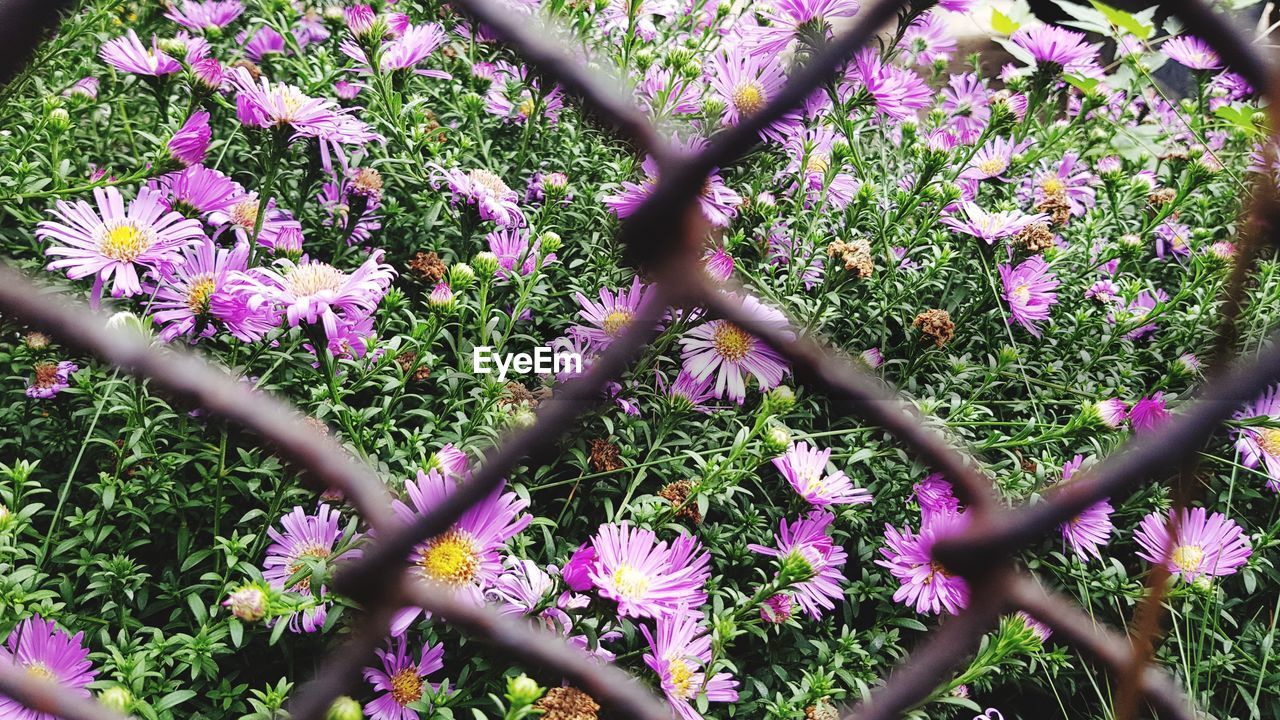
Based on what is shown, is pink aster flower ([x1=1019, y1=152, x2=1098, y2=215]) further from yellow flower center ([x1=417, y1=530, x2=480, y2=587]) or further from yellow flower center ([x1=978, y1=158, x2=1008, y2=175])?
yellow flower center ([x1=417, y1=530, x2=480, y2=587])

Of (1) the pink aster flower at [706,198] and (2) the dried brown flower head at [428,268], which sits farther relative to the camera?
(2) the dried brown flower head at [428,268]

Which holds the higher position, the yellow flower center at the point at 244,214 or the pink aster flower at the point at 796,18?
the pink aster flower at the point at 796,18

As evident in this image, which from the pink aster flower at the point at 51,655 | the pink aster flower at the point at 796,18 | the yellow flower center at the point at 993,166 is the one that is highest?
the yellow flower center at the point at 993,166

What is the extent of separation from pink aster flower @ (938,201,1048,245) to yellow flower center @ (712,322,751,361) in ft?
1.35

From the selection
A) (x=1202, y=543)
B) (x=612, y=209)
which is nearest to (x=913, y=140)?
(x=612, y=209)

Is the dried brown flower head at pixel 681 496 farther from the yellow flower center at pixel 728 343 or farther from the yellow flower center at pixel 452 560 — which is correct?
the yellow flower center at pixel 452 560

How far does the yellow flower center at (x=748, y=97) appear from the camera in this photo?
0.96 m

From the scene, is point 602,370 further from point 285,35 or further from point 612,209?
point 285,35

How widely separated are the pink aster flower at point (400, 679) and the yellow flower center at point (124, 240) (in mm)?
397

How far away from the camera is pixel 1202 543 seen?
35.1 inches

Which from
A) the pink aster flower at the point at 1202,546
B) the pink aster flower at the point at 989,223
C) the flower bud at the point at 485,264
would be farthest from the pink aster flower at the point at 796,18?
the pink aster flower at the point at 1202,546

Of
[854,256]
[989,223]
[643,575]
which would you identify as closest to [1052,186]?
[989,223]

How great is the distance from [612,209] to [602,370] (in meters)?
0.76

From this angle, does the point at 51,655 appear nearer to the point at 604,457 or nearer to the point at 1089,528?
the point at 604,457
